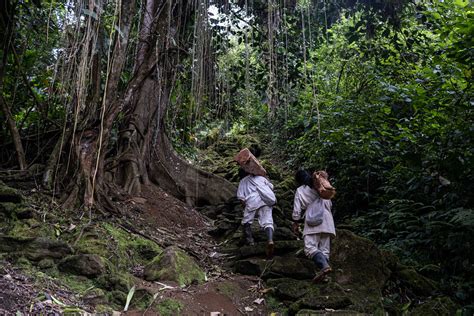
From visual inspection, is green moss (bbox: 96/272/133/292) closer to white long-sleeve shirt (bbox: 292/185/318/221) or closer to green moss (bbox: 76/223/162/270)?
green moss (bbox: 76/223/162/270)

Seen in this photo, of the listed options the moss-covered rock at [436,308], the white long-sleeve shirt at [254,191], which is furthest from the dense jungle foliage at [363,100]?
the white long-sleeve shirt at [254,191]

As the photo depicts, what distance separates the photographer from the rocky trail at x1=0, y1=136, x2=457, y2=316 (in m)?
3.53

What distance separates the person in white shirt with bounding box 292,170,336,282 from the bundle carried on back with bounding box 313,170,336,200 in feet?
0.33

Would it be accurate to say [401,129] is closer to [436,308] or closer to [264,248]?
[264,248]

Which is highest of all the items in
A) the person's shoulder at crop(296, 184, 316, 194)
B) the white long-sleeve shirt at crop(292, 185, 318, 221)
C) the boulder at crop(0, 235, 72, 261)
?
the person's shoulder at crop(296, 184, 316, 194)

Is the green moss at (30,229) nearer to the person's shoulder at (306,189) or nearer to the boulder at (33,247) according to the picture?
the boulder at (33,247)

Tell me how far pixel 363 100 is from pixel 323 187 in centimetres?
443

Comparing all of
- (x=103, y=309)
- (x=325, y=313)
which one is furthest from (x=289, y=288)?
(x=103, y=309)

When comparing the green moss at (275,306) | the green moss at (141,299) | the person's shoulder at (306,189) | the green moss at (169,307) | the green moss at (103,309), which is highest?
the person's shoulder at (306,189)

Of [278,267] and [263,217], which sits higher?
[263,217]

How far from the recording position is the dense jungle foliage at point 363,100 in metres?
5.30

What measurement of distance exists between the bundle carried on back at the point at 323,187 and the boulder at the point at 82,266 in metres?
2.57

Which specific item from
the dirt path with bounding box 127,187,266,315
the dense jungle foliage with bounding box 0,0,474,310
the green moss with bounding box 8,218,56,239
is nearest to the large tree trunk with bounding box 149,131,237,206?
the dirt path with bounding box 127,187,266,315

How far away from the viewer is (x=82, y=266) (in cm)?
386
